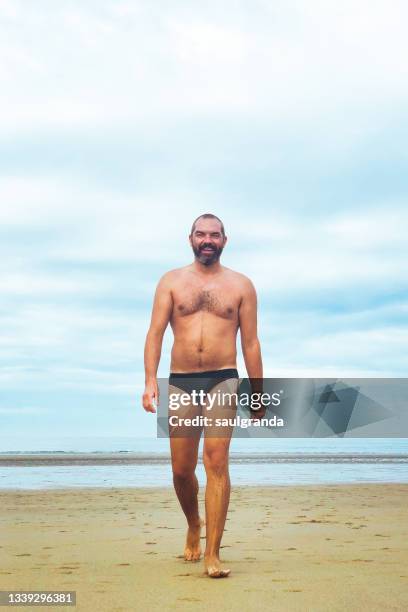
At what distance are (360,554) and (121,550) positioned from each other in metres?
2.20

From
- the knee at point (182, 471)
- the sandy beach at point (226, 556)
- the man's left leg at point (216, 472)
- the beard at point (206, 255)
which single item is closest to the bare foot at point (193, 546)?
the sandy beach at point (226, 556)

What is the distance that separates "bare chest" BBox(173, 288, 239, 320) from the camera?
252 inches

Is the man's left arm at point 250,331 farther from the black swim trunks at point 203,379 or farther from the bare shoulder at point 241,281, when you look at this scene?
the black swim trunks at point 203,379

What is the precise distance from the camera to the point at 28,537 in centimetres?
839

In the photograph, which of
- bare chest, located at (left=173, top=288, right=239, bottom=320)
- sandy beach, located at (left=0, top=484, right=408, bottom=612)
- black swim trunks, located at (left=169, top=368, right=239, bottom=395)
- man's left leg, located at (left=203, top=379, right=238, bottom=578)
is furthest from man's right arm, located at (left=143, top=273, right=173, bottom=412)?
sandy beach, located at (left=0, top=484, right=408, bottom=612)

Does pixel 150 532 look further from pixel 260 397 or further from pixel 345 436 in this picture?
pixel 345 436

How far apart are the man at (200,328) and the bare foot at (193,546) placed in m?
0.35

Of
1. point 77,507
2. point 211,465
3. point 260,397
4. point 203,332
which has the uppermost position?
point 203,332

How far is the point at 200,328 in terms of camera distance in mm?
6367

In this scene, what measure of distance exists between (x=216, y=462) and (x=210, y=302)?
1294 millimetres

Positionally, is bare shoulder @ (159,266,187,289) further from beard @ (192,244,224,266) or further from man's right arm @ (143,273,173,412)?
beard @ (192,244,224,266)

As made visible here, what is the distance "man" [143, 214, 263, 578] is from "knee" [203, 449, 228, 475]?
81mm

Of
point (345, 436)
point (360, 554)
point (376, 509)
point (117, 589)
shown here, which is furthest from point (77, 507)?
point (345, 436)

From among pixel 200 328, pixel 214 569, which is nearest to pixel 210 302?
pixel 200 328
